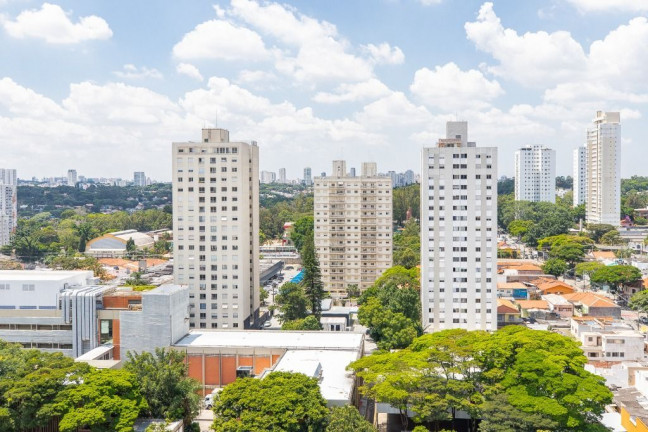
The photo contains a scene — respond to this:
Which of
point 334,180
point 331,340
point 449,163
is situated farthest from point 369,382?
point 334,180

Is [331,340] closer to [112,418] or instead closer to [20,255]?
[112,418]

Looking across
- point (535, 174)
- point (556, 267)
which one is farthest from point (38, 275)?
point (535, 174)

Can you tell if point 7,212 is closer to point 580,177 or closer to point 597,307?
point 597,307

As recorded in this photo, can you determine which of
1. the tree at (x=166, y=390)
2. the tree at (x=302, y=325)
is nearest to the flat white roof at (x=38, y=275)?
the tree at (x=166, y=390)

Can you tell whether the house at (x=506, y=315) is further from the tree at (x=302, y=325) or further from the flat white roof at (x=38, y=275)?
the flat white roof at (x=38, y=275)

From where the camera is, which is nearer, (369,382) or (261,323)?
(369,382)

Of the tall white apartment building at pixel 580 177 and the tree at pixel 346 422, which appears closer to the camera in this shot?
the tree at pixel 346 422
